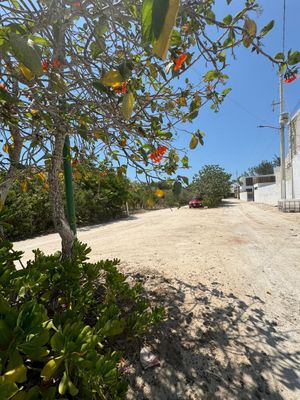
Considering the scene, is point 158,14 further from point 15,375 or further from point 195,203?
point 195,203

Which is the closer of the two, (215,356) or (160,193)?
(160,193)

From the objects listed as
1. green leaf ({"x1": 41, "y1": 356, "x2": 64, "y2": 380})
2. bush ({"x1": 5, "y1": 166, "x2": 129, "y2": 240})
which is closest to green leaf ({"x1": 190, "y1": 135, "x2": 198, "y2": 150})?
green leaf ({"x1": 41, "y1": 356, "x2": 64, "y2": 380})

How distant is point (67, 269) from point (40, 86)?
142 cm

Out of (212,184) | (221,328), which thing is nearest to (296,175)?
(212,184)

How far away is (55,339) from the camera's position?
104 cm

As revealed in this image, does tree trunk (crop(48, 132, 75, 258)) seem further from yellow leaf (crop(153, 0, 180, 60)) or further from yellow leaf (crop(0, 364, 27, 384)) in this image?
yellow leaf (crop(153, 0, 180, 60))

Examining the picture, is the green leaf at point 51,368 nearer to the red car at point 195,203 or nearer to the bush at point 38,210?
the bush at point 38,210

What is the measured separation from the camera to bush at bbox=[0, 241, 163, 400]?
3.01ft

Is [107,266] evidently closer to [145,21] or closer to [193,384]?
[193,384]

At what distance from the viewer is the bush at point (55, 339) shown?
36.1 inches

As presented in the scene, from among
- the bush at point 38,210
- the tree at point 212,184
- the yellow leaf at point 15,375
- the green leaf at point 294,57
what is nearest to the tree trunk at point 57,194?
the yellow leaf at point 15,375

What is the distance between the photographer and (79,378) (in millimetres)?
1147

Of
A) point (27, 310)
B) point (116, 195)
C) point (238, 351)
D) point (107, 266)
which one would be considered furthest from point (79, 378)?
point (116, 195)

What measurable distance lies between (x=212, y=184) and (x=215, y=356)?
943 inches
